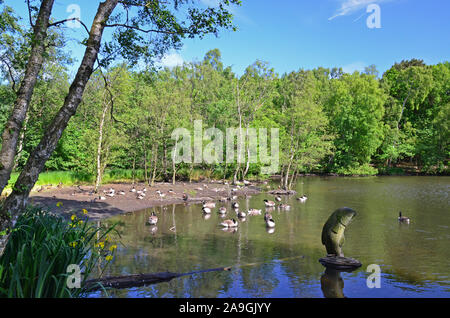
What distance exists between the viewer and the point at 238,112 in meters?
36.3

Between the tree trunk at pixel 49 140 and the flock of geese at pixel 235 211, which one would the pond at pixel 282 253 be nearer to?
the flock of geese at pixel 235 211

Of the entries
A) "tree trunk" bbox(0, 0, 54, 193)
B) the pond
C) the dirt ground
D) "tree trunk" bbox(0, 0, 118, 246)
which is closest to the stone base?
the pond

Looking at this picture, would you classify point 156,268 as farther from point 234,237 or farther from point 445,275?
point 445,275

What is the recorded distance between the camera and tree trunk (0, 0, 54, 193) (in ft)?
16.1

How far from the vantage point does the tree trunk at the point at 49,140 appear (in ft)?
15.8

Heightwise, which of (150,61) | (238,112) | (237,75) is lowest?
(150,61)

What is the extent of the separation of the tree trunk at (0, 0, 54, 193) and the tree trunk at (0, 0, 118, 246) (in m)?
0.27

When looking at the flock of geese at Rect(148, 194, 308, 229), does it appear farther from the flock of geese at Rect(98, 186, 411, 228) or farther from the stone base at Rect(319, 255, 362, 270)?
the stone base at Rect(319, 255, 362, 270)

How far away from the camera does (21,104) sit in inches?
201

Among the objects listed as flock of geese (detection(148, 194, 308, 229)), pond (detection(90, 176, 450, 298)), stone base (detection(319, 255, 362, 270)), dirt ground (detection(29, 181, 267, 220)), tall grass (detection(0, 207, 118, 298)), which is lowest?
pond (detection(90, 176, 450, 298))

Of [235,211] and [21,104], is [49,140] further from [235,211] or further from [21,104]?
[235,211]

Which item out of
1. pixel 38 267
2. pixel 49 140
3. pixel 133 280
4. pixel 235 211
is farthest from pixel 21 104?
pixel 235 211

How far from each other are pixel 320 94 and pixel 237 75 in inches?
1182
